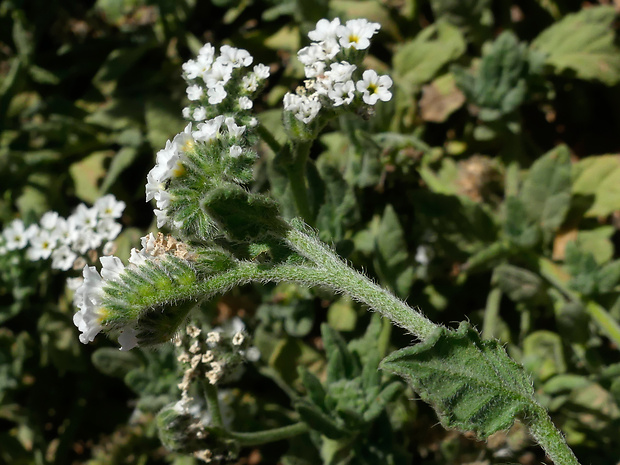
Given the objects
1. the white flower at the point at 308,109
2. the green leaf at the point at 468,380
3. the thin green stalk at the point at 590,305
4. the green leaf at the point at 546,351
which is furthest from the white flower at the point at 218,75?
the green leaf at the point at 546,351

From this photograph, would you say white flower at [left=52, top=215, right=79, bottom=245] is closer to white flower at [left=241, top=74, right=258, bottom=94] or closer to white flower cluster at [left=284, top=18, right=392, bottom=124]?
white flower at [left=241, top=74, right=258, bottom=94]

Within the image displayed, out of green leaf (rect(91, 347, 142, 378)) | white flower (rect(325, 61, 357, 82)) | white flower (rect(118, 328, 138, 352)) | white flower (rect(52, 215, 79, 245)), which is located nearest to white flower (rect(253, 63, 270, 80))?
white flower (rect(325, 61, 357, 82))

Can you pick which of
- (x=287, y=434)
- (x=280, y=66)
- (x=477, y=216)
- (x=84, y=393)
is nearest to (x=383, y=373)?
(x=287, y=434)

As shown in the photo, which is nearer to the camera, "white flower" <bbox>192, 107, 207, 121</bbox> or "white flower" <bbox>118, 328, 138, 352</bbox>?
"white flower" <bbox>118, 328, 138, 352</bbox>

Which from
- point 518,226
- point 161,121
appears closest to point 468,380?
point 518,226

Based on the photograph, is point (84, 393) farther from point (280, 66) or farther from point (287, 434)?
point (280, 66)

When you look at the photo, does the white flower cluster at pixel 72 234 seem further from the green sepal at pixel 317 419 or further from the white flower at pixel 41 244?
the green sepal at pixel 317 419

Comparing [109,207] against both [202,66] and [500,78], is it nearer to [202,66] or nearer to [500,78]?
[202,66]
